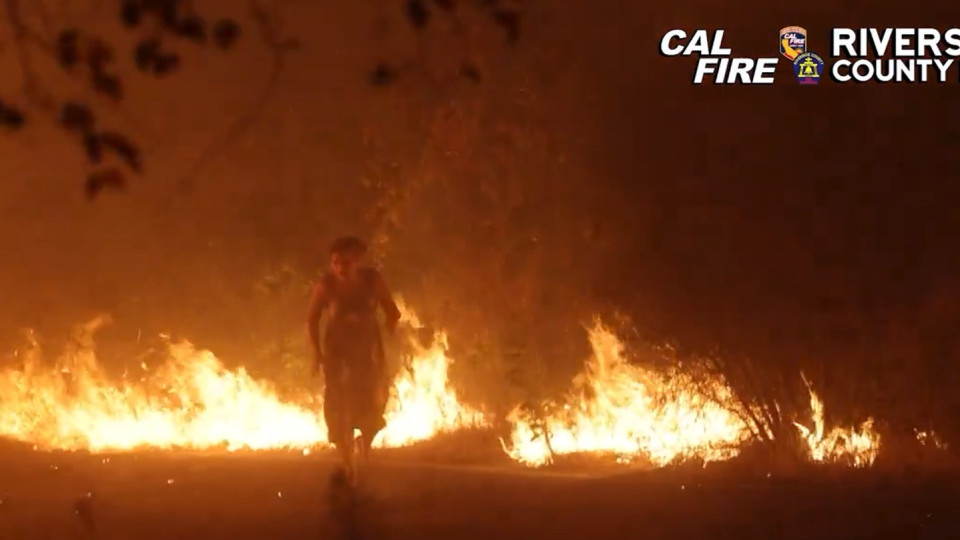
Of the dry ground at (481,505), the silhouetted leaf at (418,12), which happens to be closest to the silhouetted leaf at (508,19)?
the silhouetted leaf at (418,12)

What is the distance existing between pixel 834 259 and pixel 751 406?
1.37 meters

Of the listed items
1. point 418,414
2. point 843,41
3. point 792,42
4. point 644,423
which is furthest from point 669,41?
point 418,414

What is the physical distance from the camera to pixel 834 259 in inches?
496

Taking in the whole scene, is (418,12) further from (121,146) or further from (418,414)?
(418,414)

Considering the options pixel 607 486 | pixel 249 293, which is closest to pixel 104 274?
pixel 249 293

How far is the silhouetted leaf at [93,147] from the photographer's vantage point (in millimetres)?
5695

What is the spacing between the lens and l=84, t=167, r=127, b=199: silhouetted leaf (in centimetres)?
572

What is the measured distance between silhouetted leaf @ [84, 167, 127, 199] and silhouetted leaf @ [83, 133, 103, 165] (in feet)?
0.16

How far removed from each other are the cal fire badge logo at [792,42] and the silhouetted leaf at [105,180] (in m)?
8.17

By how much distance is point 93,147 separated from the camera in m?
5.69

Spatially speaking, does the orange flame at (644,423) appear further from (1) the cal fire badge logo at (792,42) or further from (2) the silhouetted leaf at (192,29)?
(2) the silhouetted leaf at (192,29)

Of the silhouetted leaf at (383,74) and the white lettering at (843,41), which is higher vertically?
the white lettering at (843,41)

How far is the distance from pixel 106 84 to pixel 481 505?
6490 mm

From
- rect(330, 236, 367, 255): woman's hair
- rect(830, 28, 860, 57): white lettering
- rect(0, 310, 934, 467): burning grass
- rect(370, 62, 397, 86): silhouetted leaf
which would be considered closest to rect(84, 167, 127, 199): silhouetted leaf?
rect(370, 62, 397, 86): silhouetted leaf
